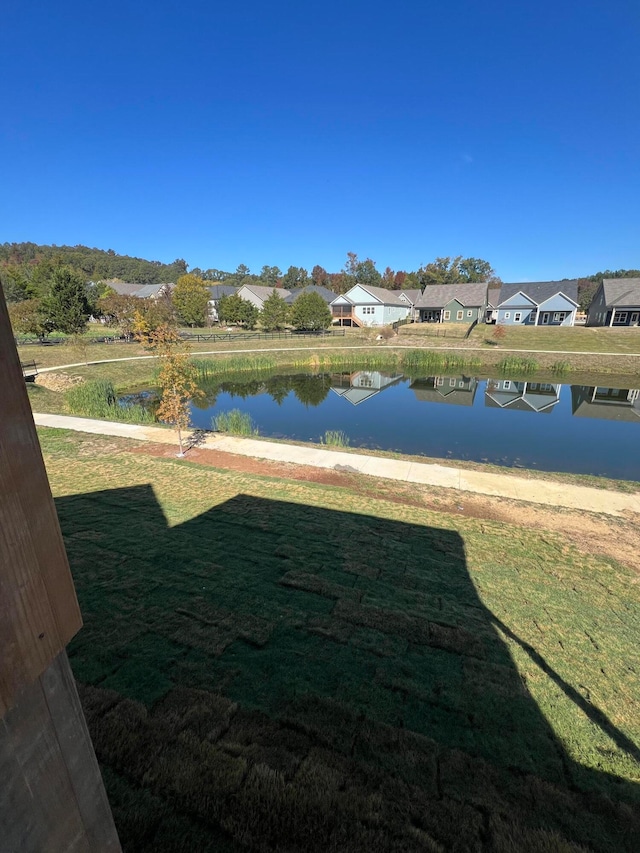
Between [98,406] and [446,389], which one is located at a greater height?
[98,406]

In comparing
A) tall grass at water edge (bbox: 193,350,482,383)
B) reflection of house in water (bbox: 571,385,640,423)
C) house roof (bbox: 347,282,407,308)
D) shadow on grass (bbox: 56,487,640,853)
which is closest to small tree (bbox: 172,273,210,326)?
house roof (bbox: 347,282,407,308)

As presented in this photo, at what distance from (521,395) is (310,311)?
33719mm

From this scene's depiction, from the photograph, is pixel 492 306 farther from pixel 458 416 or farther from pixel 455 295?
pixel 458 416

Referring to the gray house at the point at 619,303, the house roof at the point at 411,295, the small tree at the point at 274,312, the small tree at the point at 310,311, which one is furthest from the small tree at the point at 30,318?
the gray house at the point at 619,303

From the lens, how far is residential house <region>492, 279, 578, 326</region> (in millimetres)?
54906

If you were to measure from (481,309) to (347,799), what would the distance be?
207 feet

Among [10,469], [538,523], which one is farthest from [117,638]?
[538,523]

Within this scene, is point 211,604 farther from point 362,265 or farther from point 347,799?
point 362,265

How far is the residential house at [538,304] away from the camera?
54906mm

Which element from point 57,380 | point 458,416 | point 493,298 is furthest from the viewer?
point 493,298

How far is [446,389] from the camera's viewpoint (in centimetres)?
2889

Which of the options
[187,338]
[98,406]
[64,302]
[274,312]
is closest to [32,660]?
[98,406]

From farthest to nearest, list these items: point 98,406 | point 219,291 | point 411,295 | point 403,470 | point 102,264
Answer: point 102,264 → point 219,291 → point 411,295 → point 98,406 → point 403,470

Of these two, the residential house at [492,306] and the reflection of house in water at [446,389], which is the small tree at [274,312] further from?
the residential house at [492,306]
